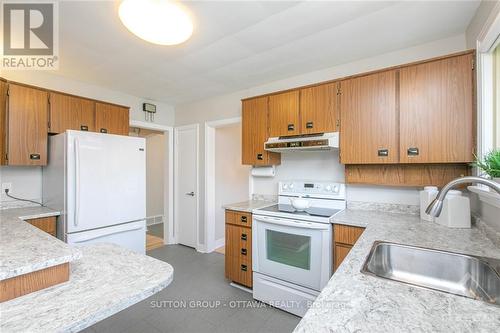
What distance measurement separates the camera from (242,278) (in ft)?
8.16

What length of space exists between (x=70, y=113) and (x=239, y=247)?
244cm

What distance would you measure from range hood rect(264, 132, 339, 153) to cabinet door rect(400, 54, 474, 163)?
1.81ft

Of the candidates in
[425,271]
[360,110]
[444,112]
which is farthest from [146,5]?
[444,112]

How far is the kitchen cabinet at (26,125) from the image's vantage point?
2.19 metres

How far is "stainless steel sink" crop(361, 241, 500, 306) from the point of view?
3.21 ft

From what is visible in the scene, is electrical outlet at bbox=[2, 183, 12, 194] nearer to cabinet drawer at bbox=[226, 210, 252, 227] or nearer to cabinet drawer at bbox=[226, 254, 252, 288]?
cabinet drawer at bbox=[226, 210, 252, 227]

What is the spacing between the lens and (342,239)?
190 centimetres

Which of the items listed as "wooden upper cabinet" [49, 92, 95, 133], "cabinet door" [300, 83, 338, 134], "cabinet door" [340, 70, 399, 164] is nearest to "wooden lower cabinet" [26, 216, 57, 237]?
"wooden upper cabinet" [49, 92, 95, 133]

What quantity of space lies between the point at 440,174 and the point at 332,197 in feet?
3.04

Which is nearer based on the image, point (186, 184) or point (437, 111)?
point (437, 111)

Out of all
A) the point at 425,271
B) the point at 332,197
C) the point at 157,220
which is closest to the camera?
the point at 425,271

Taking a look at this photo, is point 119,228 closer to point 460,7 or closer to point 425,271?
point 425,271

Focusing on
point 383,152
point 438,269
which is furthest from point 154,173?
point 438,269

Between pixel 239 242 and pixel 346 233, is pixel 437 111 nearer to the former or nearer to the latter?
pixel 346 233
